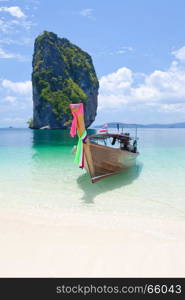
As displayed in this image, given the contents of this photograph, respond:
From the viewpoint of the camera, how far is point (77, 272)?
3.83m

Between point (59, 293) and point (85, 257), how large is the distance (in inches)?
39.4

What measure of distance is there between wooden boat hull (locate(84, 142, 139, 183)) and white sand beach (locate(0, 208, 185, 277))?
3.56 meters

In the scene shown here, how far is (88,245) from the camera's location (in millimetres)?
4840

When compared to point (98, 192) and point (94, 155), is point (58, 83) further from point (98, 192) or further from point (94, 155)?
point (98, 192)

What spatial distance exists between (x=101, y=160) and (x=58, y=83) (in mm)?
100402

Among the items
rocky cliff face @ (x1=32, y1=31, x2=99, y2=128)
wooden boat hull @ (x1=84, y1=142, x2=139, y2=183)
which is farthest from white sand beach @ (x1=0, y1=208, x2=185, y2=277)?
rocky cliff face @ (x1=32, y1=31, x2=99, y2=128)

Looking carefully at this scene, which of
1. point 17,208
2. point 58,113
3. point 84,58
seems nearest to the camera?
point 17,208

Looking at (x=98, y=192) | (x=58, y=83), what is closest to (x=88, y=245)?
(x=98, y=192)

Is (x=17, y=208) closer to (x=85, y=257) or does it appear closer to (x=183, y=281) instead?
(x=85, y=257)

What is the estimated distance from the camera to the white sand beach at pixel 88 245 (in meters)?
3.90

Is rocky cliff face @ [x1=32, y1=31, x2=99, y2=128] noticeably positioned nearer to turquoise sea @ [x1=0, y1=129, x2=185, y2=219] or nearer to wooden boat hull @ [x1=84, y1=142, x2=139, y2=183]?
turquoise sea @ [x1=0, y1=129, x2=185, y2=219]

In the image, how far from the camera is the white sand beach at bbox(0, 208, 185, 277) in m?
3.90

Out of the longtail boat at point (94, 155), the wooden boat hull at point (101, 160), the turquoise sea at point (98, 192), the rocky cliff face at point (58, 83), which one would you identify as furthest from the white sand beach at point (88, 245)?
the rocky cliff face at point (58, 83)

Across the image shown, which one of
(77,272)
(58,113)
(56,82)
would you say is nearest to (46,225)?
(77,272)
